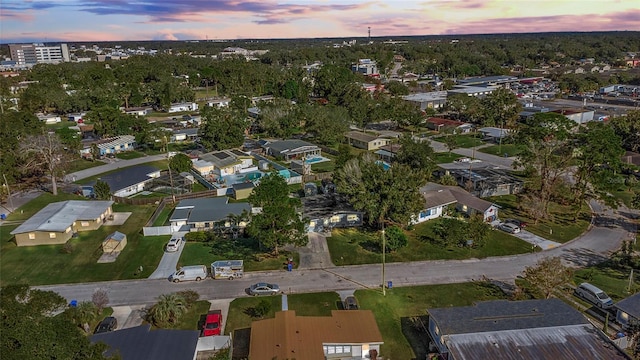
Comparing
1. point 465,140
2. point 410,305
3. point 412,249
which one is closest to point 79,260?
point 410,305

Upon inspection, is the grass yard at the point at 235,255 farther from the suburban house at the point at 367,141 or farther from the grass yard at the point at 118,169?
the suburban house at the point at 367,141

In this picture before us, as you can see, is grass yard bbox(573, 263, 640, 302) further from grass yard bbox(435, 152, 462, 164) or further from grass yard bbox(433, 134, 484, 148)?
grass yard bbox(433, 134, 484, 148)

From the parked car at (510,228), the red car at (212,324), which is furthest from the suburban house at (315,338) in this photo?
the parked car at (510,228)

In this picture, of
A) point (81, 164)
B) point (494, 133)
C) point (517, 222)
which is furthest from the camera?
point (494, 133)

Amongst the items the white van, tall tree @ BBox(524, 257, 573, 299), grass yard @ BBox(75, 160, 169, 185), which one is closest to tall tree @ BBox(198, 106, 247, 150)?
grass yard @ BBox(75, 160, 169, 185)

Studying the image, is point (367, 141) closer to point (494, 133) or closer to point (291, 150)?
point (291, 150)

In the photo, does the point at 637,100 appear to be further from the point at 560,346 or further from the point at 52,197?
the point at 52,197
